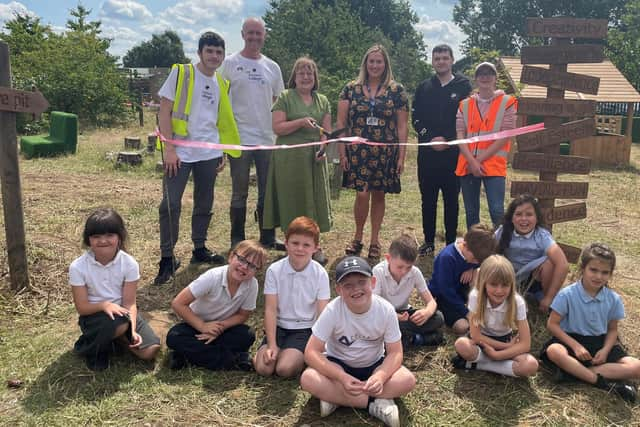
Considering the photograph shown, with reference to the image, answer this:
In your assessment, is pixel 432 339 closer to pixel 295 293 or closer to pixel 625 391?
pixel 295 293

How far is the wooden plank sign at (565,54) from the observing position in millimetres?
4535

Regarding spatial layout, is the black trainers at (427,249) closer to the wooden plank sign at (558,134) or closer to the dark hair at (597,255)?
the wooden plank sign at (558,134)

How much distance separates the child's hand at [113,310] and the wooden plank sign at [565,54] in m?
3.75

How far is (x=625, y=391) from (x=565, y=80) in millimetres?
2712

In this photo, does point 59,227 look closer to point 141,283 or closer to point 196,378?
point 141,283

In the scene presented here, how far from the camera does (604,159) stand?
13539 mm

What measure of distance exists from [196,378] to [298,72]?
9.01 feet

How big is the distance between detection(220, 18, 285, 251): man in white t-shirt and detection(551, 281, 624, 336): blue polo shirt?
2898 mm

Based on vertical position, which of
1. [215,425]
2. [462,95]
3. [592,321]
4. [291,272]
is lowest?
[215,425]

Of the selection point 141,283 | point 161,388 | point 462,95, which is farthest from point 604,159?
point 161,388

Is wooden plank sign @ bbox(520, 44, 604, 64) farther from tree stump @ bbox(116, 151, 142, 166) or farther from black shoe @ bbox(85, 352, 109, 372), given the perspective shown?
tree stump @ bbox(116, 151, 142, 166)

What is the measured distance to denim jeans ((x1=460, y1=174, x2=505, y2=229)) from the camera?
186 inches

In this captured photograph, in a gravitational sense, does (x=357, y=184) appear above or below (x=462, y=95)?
below

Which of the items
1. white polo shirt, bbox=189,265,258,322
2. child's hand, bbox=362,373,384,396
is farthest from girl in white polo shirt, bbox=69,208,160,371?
child's hand, bbox=362,373,384,396
